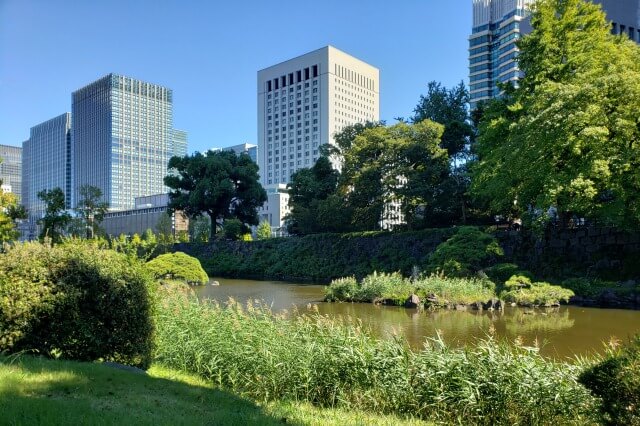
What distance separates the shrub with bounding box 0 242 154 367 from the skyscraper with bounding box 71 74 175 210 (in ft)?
321

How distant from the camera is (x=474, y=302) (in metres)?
16.5

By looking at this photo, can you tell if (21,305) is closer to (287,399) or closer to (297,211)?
(287,399)

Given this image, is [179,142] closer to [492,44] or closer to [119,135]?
[119,135]

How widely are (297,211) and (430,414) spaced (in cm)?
3297

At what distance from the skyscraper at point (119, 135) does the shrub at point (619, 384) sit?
10205 centimetres

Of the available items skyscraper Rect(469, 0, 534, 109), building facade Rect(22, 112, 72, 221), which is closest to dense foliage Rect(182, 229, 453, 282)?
skyscraper Rect(469, 0, 534, 109)

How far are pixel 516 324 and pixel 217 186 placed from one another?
113ft

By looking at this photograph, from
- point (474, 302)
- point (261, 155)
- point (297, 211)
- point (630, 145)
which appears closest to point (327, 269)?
point (297, 211)

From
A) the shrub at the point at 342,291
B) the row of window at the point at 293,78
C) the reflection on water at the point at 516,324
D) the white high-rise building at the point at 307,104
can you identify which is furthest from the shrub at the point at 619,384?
the row of window at the point at 293,78

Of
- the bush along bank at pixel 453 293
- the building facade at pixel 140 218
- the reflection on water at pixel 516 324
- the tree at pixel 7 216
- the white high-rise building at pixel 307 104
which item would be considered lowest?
the reflection on water at pixel 516 324

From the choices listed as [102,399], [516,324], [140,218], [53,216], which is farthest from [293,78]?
[102,399]

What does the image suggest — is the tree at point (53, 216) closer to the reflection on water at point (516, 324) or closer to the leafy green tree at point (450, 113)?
the reflection on water at point (516, 324)

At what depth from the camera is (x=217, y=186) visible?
144 feet

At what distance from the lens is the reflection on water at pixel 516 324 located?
34.5 ft
